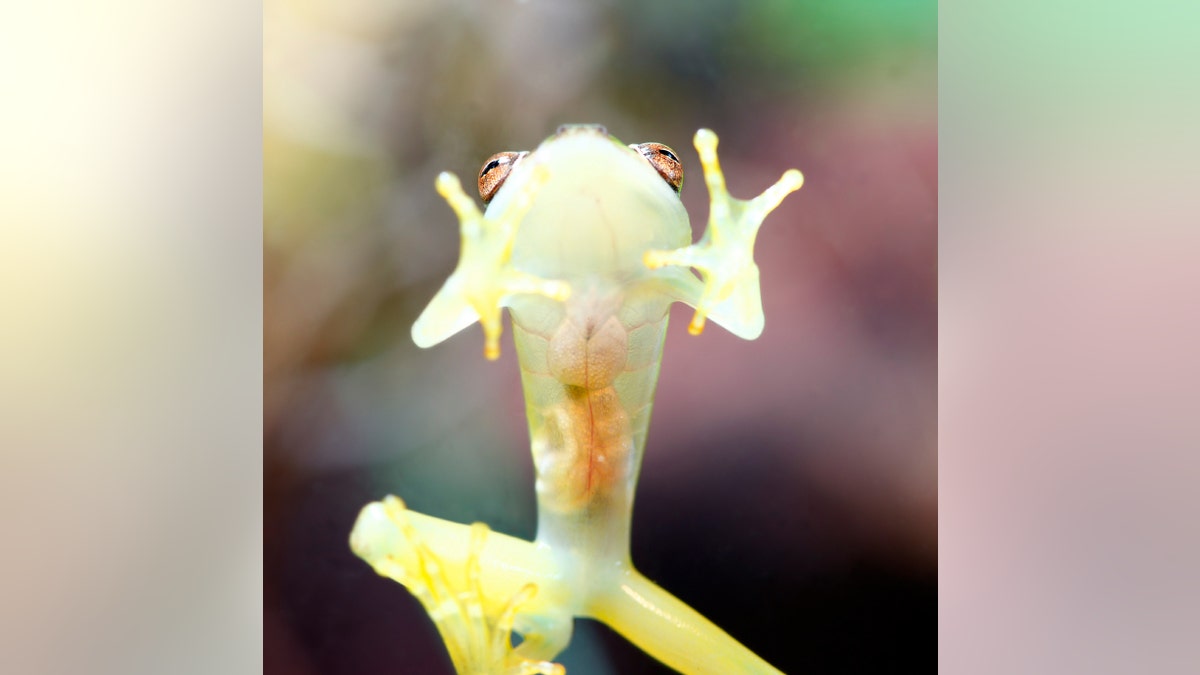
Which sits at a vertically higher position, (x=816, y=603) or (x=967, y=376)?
(x=967, y=376)

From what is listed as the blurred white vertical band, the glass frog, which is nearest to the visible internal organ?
the glass frog

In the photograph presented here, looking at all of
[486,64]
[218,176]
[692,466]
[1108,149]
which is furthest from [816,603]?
[218,176]

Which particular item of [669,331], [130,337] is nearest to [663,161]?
[669,331]

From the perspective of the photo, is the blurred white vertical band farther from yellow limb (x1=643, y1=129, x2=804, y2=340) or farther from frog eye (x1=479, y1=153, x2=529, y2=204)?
yellow limb (x1=643, y1=129, x2=804, y2=340)

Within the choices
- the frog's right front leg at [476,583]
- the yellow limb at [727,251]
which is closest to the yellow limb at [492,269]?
the yellow limb at [727,251]

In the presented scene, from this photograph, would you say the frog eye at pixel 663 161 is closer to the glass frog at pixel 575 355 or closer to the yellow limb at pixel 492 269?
the glass frog at pixel 575 355

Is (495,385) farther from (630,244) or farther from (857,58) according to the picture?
(857,58)

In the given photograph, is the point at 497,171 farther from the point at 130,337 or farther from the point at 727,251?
the point at 130,337
